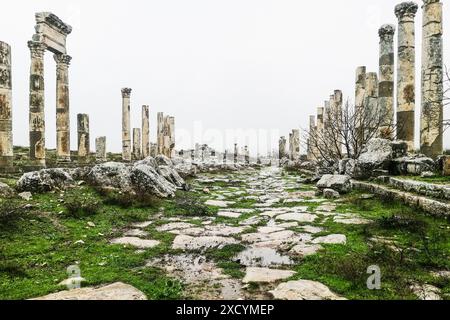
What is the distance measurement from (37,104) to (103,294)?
51.1 ft

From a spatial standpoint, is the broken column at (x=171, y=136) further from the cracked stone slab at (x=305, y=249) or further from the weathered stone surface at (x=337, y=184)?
the cracked stone slab at (x=305, y=249)

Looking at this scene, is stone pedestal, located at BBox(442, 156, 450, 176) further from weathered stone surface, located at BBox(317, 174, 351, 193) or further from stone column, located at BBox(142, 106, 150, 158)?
stone column, located at BBox(142, 106, 150, 158)

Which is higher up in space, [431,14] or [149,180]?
[431,14]

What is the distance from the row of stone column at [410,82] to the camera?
39.4 feet

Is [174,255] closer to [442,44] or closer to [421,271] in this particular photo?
[421,271]

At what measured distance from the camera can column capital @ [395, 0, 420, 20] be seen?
12.5 metres

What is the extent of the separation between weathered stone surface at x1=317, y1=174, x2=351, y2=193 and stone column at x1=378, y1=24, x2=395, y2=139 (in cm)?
491

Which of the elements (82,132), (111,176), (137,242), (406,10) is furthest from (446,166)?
(82,132)

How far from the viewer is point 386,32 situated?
14016 millimetres

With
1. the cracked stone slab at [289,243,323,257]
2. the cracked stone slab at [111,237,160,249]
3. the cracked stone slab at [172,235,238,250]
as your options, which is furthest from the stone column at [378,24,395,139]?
the cracked stone slab at [111,237,160,249]

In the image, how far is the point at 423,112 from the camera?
12531 millimetres

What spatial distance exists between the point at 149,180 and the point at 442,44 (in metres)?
11.0

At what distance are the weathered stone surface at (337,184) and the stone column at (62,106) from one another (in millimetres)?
14062
